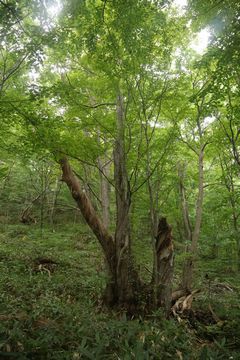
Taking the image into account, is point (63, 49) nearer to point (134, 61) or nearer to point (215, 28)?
point (134, 61)

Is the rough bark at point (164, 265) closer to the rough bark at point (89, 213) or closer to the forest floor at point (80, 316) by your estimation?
the forest floor at point (80, 316)

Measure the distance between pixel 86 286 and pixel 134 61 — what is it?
5.94 meters

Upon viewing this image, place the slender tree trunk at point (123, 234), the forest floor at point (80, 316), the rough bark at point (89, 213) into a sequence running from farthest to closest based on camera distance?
the rough bark at point (89, 213) < the slender tree trunk at point (123, 234) < the forest floor at point (80, 316)

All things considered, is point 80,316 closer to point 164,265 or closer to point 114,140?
point 164,265

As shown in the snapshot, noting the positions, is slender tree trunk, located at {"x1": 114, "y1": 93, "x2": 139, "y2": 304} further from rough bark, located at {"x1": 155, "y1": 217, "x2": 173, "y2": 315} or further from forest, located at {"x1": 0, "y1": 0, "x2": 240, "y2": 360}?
rough bark, located at {"x1": 155, "y1": 217, "x2": 173, "y2": 315}

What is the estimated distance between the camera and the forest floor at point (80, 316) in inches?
104

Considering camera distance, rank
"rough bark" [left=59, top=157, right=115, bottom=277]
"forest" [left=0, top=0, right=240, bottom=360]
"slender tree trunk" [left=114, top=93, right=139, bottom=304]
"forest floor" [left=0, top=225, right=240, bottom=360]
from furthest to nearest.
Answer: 1. "rough bark" [left=59, top=157, right=115, bottom=277]
2. "slender tree trunk" [left=114, top=93, right=139, bottom=304]
3. "forest" [left=0, top=0, right=240, bottom=360]
4. "forest floor" [left=0, top=225, right=240, bottom=360]

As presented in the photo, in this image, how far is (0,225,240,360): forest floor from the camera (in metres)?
2.64

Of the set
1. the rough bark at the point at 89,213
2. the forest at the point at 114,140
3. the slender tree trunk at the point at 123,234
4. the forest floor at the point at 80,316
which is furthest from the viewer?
the rough bark at the point at 89,213

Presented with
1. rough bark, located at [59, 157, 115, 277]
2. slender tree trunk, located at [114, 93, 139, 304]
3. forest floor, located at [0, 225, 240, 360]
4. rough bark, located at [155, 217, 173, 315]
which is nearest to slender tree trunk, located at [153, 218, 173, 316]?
rough bark, located at [155, 217, 173, 315]

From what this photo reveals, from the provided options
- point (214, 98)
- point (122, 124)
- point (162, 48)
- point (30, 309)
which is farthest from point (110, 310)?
point (162, 48)

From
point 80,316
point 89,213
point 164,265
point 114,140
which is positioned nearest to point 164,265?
point 164,265

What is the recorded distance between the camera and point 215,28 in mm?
5395

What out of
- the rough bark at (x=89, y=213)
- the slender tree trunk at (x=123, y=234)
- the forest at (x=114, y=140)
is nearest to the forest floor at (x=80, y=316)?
the forest at (x=114, y=140)
